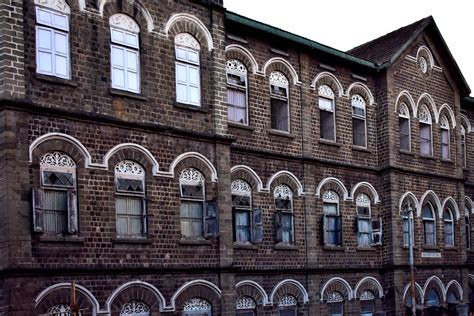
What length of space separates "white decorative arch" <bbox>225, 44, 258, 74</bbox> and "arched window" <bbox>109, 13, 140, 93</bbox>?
380 cm

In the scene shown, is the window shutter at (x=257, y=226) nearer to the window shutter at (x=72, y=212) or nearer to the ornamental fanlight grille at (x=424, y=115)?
the window shutter at (x=72, y=212)

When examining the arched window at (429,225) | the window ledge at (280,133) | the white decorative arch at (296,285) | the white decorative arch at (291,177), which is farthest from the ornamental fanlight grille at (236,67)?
the arched window at (429,225)

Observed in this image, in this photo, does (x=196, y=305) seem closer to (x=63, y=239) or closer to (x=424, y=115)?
(x=63, y=239)

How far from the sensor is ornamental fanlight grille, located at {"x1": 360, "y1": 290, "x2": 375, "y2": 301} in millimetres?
26203

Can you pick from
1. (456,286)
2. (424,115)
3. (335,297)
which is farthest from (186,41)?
(456,286)

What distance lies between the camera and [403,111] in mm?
28688

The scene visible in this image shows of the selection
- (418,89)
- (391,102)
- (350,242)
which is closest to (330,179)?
(350,242)

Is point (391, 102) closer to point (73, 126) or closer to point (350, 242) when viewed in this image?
point (350, 242)

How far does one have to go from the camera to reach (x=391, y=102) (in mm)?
27828

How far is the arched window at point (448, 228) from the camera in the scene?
3024cm

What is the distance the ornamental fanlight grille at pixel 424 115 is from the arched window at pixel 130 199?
1397 centimetres

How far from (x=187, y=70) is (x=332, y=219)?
25.8ft

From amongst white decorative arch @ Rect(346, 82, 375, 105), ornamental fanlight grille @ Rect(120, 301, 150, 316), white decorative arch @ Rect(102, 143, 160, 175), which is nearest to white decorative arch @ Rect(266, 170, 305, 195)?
white decorative arch @ Rect(346, 82, 375, 105)

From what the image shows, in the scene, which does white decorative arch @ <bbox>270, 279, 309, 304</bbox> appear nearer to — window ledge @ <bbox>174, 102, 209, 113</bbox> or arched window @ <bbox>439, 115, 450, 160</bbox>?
window ledge @ <bbox>174, 102, 209, 113</bbox>
